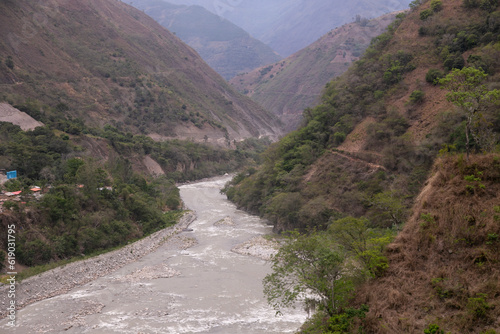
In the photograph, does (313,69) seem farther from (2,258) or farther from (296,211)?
(2,258)

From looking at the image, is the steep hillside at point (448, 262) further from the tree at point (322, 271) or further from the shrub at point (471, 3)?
the shrub at point (471, 3)

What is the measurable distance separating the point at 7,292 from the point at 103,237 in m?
9.58

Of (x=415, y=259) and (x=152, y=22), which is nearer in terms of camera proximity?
(x=415, y=259)

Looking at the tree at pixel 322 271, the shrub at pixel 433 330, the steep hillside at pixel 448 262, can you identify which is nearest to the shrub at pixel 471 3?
the steep hillside at pixel 448 262

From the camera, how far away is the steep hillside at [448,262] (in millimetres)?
10391

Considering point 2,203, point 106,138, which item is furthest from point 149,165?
point 2,203

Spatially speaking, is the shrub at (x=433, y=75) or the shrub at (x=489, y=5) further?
the shrub at (x=489, y=5)

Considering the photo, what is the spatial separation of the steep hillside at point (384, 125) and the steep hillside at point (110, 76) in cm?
3620

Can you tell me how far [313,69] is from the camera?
152500 mm

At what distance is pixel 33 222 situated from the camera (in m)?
24.5

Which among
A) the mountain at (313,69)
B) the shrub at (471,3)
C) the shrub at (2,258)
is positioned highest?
the mountain at (313,69)

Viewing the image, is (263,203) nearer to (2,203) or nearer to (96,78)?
(2,203)

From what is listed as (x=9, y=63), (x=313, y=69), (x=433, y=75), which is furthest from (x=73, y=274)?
(x=313, y=69)

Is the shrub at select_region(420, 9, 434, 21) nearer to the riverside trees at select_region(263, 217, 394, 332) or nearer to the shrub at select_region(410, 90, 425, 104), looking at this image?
the shrub at select_region(410, 90, 425, 104)
